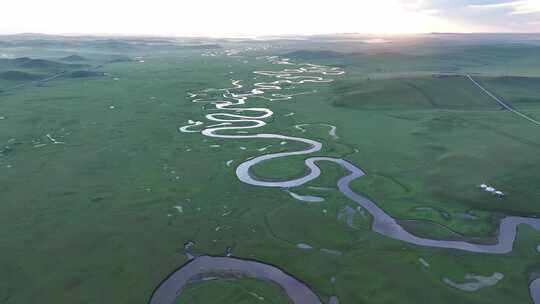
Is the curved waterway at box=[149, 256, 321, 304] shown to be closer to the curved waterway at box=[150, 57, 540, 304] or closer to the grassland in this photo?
the curved waterway at box=[150, 57, 540, 304]

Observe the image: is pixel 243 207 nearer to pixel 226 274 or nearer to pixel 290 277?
pixel 226 274

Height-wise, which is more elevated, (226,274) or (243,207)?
(243,207)

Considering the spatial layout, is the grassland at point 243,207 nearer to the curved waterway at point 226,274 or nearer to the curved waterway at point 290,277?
the curved waterway at point 226,274

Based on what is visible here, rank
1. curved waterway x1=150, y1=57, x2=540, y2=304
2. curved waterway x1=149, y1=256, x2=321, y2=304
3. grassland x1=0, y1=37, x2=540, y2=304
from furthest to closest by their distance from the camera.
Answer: grassland x1=0, y1=37, x2=540, y2=304 → curved waterway x1=150, y1=57, x2=540, y2=304 → curved waterway x1=149, y1=256, x2=321, y2=304

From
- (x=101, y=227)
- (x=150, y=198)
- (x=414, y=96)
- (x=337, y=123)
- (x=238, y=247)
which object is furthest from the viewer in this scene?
(x=414, y=96)

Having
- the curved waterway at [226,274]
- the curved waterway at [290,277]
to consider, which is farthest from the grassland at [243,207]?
the curved waterway at [290,277]

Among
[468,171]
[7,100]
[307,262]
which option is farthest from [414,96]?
[7,100]

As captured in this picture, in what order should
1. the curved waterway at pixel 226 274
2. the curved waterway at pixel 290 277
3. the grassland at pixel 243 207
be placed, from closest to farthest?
the curved waterway at pixel 226 274 < the curved waterway at pixel 290 277 < the grassland at pixel 243 207

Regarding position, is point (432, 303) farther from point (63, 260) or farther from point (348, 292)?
point (63, 260)

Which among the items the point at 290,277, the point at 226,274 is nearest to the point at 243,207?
the point at 226,274

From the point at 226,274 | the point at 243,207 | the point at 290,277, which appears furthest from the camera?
the point at 243,207

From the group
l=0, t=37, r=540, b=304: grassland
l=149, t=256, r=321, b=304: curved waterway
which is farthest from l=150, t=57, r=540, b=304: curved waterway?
l=0, t=37, r=540, b=304: grassland
